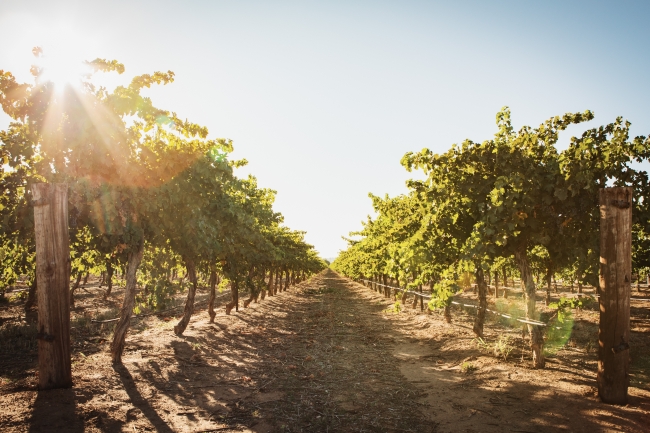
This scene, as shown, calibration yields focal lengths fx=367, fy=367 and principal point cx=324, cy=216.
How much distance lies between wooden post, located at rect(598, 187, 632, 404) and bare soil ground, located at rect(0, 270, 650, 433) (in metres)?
0.40

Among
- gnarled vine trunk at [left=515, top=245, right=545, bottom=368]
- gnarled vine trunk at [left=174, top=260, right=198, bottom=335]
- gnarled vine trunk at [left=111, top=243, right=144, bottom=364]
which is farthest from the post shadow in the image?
gnarled vine trunk at [left=515, top=245, right=545, bottom=368]

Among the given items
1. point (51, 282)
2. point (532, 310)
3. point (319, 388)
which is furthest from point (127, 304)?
point (532, 310)

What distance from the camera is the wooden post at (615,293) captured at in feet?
18.9

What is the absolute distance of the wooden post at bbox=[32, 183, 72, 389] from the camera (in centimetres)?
630

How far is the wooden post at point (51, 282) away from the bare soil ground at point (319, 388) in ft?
1.49

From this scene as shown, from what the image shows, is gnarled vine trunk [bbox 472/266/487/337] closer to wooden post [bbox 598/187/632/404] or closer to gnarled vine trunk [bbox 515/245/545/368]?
gnarled vine trunk [bbox 515/245/545/368]

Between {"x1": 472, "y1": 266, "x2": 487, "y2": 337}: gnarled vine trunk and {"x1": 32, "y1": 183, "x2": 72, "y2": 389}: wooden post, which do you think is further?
{"x1": 472, "y1": 266, "x2": 487, "y2": 337}: gnarled vine trunk

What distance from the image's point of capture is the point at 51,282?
20.7 feet

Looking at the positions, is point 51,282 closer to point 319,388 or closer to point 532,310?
point 319,388

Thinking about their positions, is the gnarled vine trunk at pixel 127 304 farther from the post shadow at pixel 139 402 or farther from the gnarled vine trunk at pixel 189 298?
the gnarled vine trunk at pixel 189 298

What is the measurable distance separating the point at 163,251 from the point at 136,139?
164 inches

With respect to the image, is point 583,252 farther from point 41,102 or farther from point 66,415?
point 41,102

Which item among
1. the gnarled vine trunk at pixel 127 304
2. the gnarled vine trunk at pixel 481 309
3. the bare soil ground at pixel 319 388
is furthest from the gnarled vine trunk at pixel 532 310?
the gnarled vine trunk at pixel 127 304

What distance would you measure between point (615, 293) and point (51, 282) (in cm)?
928
